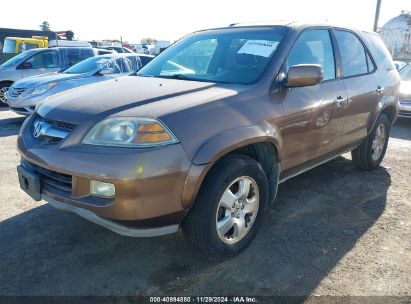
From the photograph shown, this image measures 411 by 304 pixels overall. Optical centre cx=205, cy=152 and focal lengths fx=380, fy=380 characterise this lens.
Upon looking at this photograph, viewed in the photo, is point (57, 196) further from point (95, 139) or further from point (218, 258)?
point (218, 258)

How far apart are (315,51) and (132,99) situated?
191cm

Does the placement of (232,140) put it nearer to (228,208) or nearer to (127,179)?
(228,208)

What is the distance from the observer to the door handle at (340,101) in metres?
3.69

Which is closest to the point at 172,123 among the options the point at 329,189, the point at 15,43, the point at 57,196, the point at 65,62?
the point at 57,196

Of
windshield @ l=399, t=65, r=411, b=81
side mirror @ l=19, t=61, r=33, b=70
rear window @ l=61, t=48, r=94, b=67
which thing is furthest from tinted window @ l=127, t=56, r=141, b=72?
windshield @ l=399, t=65, r=411, b=81

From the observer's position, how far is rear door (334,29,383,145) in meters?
3.95

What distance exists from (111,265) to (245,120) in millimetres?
1451

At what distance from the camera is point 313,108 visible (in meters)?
3.38

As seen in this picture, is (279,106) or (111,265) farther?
(279,106)

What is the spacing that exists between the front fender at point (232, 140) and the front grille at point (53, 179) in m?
0.86

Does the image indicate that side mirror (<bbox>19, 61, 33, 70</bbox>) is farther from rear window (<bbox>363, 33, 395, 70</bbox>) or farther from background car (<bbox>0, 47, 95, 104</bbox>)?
rear window (<bbox>363, 33, 395, 70</bbox>)

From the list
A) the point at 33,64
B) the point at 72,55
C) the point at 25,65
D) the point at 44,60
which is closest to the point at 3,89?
the point at 25,65

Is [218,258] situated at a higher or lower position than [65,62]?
lower

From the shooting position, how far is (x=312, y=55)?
3.55 metres
